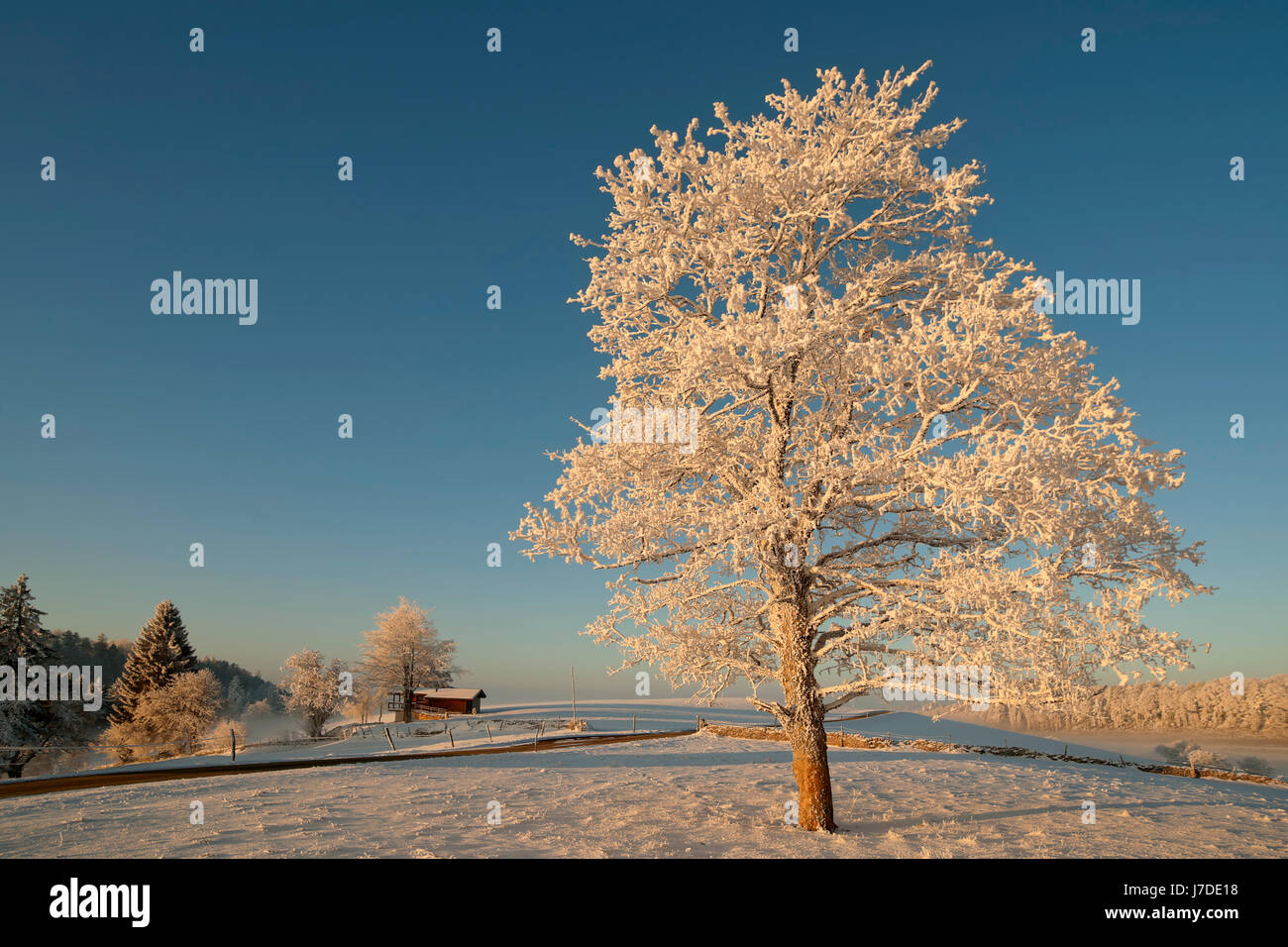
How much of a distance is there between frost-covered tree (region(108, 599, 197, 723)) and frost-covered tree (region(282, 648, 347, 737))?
7.51 metres

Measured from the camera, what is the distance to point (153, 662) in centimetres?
5000

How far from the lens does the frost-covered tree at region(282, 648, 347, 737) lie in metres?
51.9

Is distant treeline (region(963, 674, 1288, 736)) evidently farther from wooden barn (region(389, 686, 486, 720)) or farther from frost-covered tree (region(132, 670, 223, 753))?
frost-covered tree (region(132, 670, 223, 753))

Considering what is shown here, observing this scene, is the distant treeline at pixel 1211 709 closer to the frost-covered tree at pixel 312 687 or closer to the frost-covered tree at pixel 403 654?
the frost-covered tree at pixel 403 654

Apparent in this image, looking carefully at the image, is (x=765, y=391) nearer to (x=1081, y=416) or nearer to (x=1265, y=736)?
(x=1081, y=416)

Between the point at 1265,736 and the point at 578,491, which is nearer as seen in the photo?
the point at 578,491

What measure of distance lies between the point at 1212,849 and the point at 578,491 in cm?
1204

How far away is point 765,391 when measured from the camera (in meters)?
11.7

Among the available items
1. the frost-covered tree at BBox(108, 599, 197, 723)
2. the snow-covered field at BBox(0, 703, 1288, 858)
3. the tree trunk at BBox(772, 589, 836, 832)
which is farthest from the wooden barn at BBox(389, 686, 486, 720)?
the tree trunk at BBox(772, 589, 836, 832)

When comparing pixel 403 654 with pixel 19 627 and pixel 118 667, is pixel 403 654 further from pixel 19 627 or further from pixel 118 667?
pixel 118 667

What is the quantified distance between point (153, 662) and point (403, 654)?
18050mm

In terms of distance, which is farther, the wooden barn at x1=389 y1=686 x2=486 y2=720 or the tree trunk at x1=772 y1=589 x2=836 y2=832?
the wooden barn at x1=389 y1=686 x2=486 y2=720

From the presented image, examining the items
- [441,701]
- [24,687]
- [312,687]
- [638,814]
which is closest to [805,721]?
[638,814]
